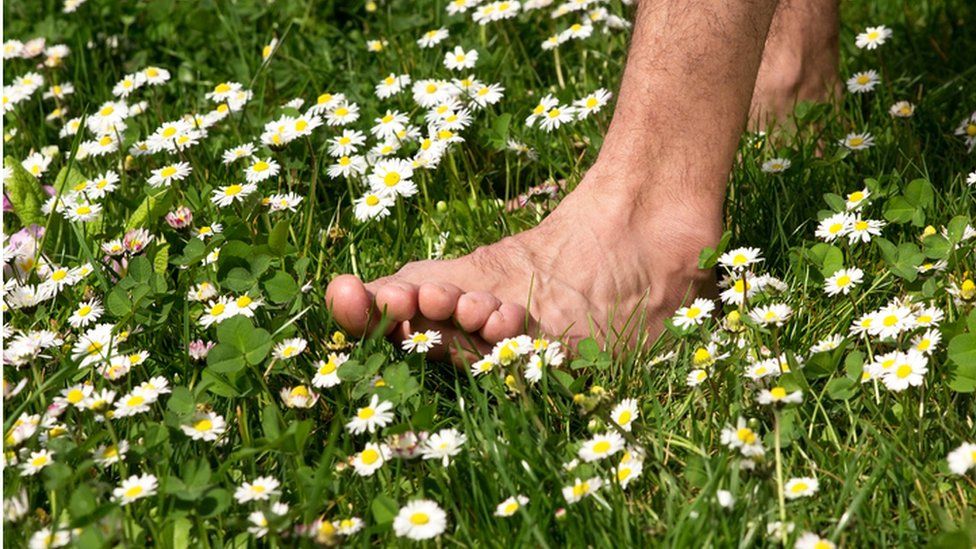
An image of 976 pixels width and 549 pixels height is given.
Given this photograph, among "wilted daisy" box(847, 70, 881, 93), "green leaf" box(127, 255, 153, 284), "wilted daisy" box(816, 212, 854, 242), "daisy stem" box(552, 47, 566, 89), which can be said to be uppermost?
"green leaf" box(127, 255, 153, 284)

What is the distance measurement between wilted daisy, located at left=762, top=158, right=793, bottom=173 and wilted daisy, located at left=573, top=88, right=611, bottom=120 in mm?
371

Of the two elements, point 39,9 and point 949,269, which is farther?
point 39,9

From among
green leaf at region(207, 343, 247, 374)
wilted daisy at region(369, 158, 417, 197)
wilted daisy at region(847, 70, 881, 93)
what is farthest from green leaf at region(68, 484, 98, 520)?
wilted daisy at region(847, 70, 881, 93)

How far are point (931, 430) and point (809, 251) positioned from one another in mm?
448

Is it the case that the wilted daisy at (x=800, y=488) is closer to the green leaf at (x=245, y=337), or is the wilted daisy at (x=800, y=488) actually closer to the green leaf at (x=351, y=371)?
the green leaf at (x=351, y=371)

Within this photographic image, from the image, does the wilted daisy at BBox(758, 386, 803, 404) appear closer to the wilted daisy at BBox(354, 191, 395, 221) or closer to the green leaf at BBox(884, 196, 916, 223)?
the green leaf at BBox(884, 196, 916, 223)

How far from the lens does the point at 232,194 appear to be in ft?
7.61

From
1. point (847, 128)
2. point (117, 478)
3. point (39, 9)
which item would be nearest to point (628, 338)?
point (117, 478)

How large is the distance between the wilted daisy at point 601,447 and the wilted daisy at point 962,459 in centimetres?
38

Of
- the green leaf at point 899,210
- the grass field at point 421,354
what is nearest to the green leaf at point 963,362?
the grass field at point 421,354

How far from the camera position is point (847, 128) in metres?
2.64

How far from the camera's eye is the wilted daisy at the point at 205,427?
167cm

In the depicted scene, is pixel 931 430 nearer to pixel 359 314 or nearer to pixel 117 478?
pixel 359 314

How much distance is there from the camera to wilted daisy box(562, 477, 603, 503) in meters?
1.49
